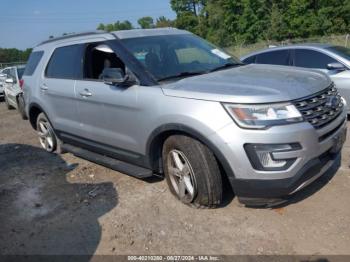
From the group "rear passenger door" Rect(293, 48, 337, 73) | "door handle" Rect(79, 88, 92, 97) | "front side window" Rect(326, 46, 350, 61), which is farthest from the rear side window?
"front side window" Rect(326, 46, 350, 61)

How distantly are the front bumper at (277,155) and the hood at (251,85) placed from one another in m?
0.28

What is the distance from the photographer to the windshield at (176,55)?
4262mm

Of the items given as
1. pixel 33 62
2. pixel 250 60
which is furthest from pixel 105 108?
pixel 250 60

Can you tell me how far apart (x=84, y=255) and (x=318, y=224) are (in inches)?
85.4

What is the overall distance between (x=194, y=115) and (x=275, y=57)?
4.85 meters

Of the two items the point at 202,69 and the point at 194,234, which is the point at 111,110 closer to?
the point at 202,69

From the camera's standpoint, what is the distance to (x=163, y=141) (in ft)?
13.5

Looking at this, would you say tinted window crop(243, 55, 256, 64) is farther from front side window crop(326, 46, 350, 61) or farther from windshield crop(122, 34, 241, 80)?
windshield crop(122, 34, 241, 80)

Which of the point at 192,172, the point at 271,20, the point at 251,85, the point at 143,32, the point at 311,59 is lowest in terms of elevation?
the point at 271,20

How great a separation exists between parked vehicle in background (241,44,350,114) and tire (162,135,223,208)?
158 inches

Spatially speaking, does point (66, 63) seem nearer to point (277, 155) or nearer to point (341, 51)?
point (277, 155)

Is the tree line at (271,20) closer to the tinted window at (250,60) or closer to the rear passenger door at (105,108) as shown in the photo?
the tinted window at (250,60)

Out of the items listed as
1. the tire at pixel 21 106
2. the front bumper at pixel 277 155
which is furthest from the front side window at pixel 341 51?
the tire at pixel 21 106

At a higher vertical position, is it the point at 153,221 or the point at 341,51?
the point at 341,51
